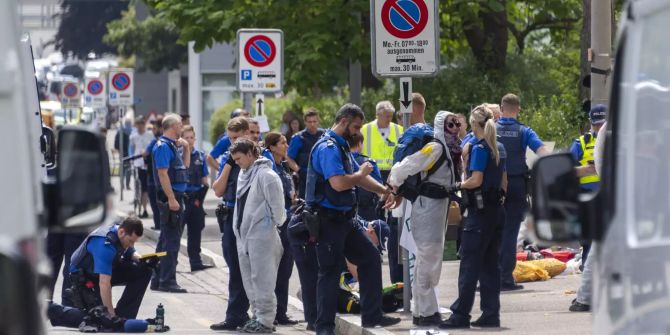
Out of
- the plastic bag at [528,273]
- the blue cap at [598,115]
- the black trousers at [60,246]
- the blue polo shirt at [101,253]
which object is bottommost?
the plastic bag at [528,273]

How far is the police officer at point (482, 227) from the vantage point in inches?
490

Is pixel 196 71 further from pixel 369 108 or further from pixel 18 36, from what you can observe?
pixel 18 36

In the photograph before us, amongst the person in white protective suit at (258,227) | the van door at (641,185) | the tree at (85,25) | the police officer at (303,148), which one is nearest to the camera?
the van door at (641,185)

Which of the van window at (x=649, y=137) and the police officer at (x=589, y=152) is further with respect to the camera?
the police officer at (x=589, y=152)

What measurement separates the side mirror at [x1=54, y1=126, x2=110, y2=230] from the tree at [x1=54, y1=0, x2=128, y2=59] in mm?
80202

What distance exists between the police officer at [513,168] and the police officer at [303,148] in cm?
285

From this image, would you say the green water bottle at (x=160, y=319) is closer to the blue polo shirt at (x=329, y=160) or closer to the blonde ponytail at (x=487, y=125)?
the blue polo shirt at (x=329, y=160)

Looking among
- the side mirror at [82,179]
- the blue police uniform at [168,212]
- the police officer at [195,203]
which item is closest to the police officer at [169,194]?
the blue police uniform at [168,212]

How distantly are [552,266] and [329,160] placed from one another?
4981 millimetres

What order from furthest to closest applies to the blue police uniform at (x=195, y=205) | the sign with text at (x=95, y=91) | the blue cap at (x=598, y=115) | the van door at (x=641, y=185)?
the sign with text at (x=95, y=91)
the blue police uniform at (x=195, y=205)
the blue cap at (x=598, y=115)
the van door at (x=641, y=185)

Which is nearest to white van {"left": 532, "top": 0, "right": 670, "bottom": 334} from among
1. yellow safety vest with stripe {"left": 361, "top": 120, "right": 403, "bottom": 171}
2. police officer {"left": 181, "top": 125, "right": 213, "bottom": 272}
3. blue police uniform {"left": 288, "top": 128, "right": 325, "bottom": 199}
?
yellow safety vest with stripe {"left": 361, "top": 120, "right": 403, "bottom": 171}

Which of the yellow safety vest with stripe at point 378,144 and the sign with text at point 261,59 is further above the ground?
the sign with text at point 261,59

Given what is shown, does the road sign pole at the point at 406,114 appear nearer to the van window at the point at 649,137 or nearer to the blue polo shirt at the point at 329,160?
the blue polo shirt at the point at 329,160

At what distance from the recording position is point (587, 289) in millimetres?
13242
